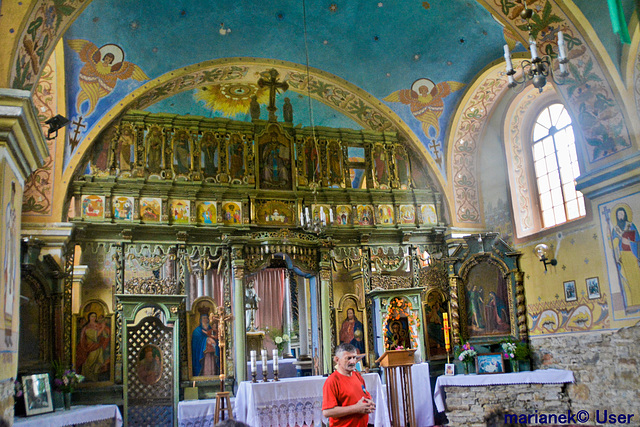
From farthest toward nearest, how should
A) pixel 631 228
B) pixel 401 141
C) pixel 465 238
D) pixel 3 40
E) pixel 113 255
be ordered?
pixel 401 141
pixel 465 238
pixel 113 255
pixel 631 228
pixel 3 40

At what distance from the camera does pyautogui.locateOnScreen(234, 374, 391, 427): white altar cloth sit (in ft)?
32.8

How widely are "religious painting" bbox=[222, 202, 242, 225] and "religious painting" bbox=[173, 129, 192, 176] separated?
3.70ft

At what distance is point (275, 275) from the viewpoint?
14.2 m

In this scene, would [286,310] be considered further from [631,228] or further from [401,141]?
[631,228]

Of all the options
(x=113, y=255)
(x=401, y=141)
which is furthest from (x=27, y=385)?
(x=401, y=141)

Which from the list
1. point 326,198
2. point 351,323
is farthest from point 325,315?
point 326,198

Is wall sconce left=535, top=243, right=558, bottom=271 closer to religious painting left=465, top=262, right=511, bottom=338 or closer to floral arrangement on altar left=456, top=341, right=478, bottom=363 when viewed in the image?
religious painting left=465, top=262, right=511, bottom=338

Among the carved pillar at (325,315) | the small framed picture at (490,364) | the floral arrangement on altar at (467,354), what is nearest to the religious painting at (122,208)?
the carved pillar at (325,315)

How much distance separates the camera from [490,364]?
11.2m

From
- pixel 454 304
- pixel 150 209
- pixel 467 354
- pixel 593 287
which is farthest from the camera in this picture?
pixel 454 304

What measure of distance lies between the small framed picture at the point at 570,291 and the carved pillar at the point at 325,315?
464cm

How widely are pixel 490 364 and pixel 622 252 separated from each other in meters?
3.59

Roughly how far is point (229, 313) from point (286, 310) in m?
2.73

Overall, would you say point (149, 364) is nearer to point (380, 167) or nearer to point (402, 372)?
point (402, 372)
